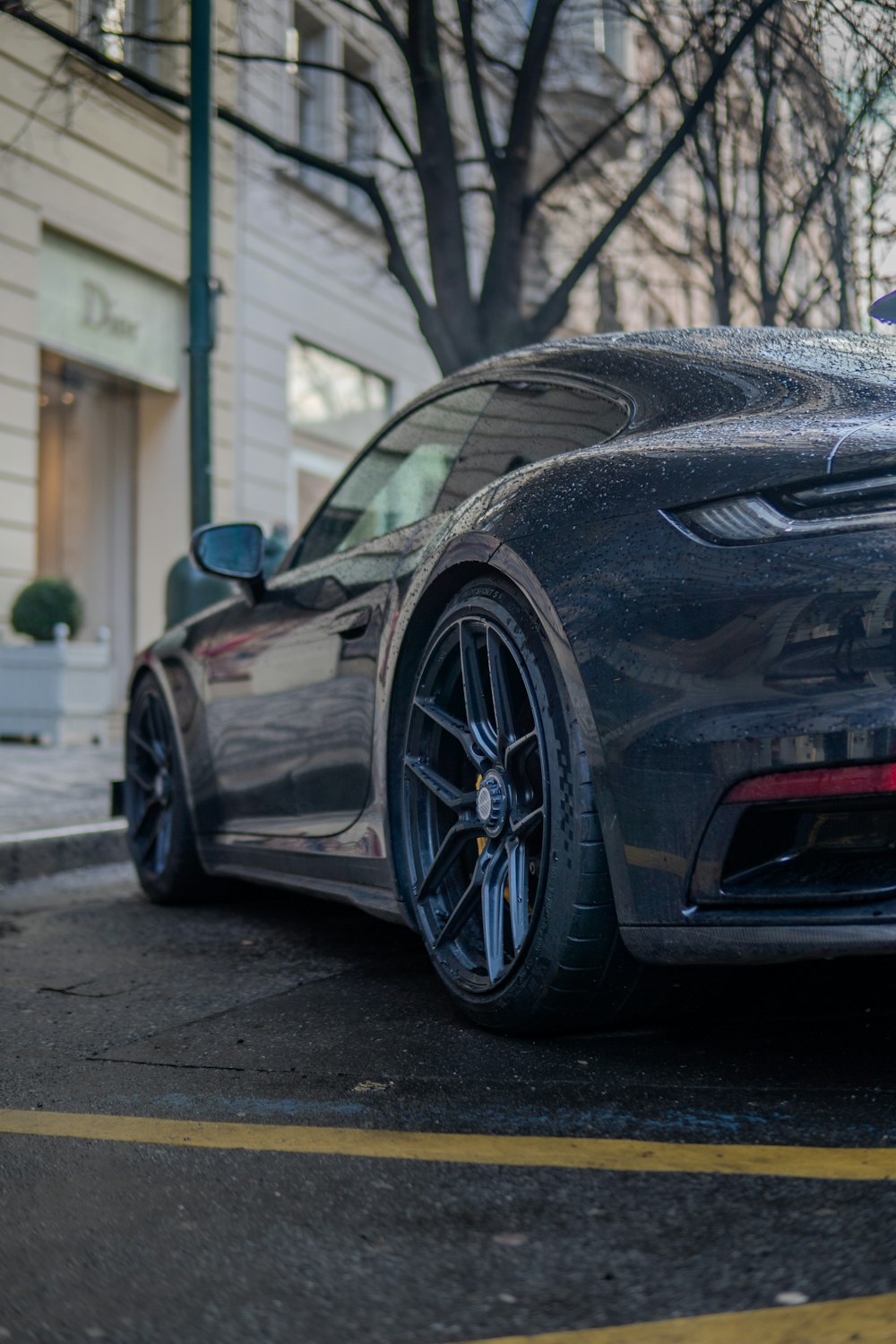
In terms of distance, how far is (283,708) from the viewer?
399 centimetres

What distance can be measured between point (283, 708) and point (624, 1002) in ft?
4.99

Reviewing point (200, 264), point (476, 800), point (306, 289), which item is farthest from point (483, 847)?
point (306, 289)

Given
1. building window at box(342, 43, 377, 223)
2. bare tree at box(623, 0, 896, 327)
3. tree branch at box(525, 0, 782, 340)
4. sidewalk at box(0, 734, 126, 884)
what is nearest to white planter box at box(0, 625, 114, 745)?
sidewalk at box(0, 734, 126, 884)

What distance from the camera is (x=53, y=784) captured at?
842 cm

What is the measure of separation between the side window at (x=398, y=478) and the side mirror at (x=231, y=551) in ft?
0.46

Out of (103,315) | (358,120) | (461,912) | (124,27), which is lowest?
(461,912)

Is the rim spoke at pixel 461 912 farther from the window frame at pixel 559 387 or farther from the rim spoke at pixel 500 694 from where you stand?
the window frame at pixel 559 387

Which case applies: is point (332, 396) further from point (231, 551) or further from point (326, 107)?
point (231, 551)

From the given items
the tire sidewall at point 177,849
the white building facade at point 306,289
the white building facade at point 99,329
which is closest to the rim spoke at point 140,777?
the tire sidewall at point 177,849

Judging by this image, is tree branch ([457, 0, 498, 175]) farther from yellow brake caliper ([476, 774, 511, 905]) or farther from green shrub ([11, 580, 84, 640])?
yellow brake caliper ([476, 774, 511, 905])

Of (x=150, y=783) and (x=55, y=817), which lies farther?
(x=55, y=817)

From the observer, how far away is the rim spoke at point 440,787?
9.68ft

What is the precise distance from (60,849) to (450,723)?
3.47 meters

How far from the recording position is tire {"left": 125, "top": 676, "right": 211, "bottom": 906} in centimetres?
475
